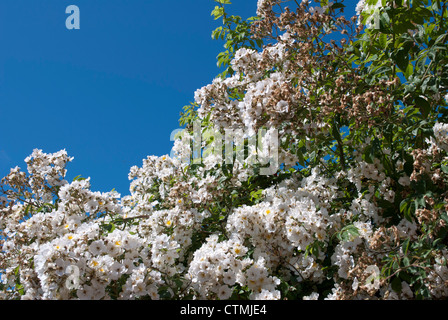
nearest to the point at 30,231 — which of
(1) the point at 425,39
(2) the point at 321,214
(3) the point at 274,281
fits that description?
(3) the point at 274,281

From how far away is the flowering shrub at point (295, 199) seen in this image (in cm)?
238

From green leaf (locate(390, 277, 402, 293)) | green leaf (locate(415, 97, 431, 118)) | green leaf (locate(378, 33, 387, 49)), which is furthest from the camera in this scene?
green leaf (locate(378, 33, 387, 49))

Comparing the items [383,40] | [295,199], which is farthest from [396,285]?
[383,40]

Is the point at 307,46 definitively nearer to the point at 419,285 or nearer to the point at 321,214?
the point at 321,214

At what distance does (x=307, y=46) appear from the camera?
3160 millimetres

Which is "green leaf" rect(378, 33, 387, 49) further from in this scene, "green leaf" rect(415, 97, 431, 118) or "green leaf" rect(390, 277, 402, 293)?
"green leaf" rect(390, 277, 402, 293)

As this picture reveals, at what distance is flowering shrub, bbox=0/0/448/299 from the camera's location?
2383mm

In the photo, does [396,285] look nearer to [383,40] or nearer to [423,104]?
[423,104]

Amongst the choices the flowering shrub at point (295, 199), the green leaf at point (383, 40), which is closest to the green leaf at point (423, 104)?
the flowering shrub at point (295, 199)

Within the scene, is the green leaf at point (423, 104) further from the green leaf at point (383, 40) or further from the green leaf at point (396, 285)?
the green leaf at point (396, 285)

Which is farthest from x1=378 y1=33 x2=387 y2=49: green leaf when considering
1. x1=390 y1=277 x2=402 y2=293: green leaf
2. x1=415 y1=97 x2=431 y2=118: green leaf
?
x1=390 y1=277 x2=402 y2=293: green leaf

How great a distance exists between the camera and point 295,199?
3.08 metres

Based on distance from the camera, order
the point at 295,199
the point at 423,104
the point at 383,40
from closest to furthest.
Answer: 1. the point at 423,104
2. the point at 383,40
3. the point at 295,199

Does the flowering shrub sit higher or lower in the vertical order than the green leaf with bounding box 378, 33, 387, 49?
→ lower
